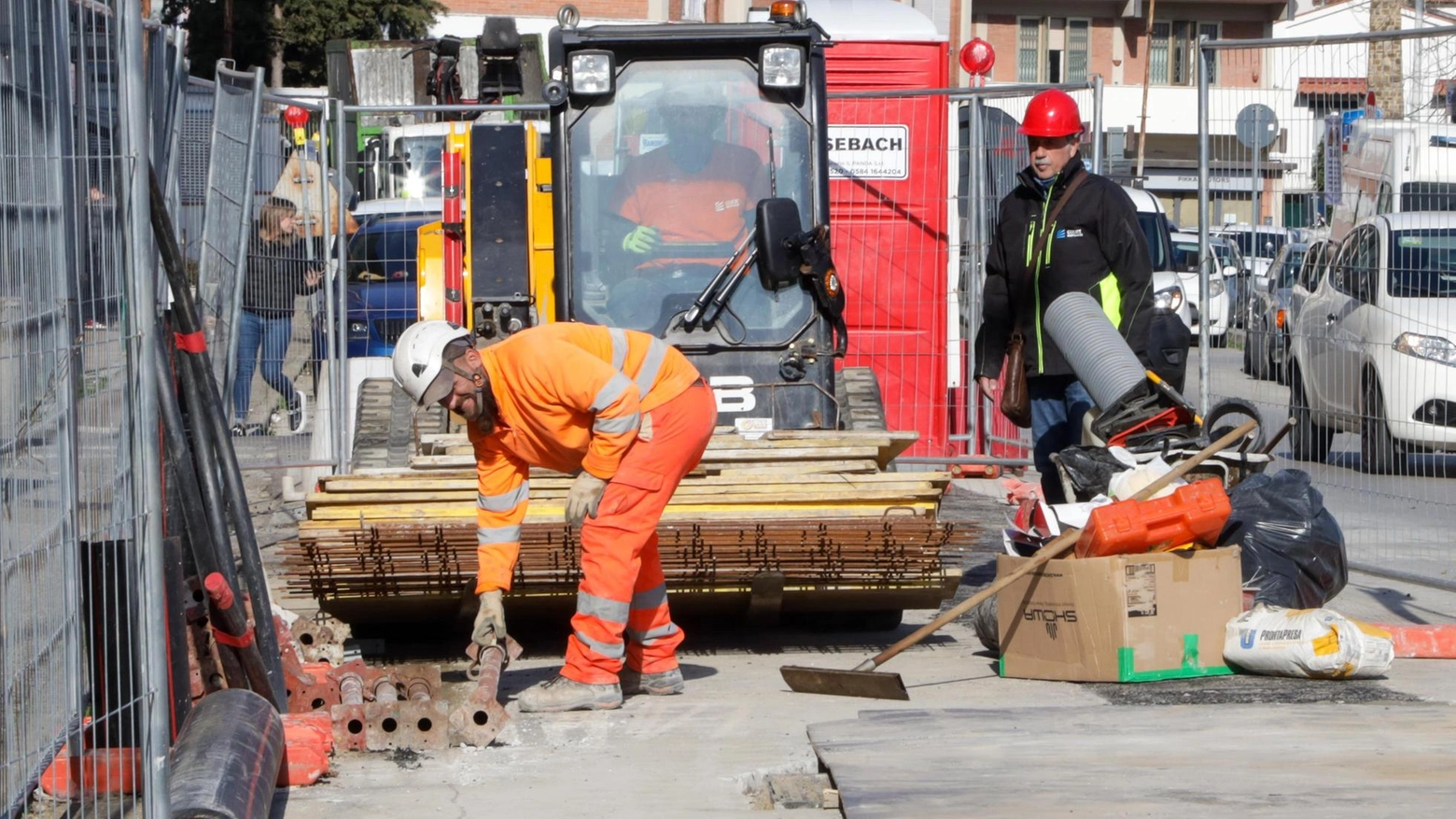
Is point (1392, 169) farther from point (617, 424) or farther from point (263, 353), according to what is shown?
point (263, 353)

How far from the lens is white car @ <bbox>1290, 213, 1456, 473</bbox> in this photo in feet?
26.1

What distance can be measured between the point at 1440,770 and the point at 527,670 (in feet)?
10.9

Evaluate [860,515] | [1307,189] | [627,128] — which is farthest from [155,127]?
[1307,189]

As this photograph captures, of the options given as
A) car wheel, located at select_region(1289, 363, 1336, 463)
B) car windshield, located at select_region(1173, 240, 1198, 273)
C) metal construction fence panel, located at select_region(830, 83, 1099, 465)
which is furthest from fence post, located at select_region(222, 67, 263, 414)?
A: car windshield, located at select_region(1173, 240, 1198, 273)

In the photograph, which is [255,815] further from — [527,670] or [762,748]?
A: [527,670]

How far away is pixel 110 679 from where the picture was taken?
4.37m

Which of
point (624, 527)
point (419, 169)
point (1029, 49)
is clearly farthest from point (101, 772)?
point (1029, 49)

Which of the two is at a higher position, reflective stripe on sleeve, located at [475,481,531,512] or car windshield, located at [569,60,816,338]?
car windshield, located at [569,60,816,338]

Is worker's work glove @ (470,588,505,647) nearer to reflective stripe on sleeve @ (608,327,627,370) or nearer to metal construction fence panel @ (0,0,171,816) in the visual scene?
reflective stripe on sleeve @ (608,327,627,370)

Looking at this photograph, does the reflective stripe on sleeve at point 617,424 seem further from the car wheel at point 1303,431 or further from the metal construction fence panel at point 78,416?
the car wheel at point 1303,431

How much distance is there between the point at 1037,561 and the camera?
6.28 m

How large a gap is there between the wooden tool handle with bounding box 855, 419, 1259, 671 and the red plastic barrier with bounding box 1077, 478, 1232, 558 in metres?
0.07

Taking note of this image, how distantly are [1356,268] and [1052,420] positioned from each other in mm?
1813

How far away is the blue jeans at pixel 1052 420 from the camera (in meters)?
7.41
